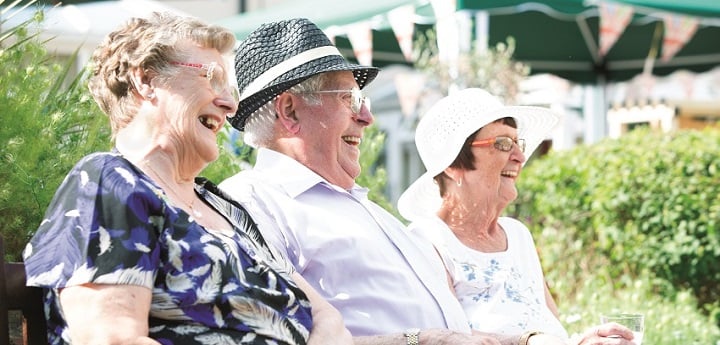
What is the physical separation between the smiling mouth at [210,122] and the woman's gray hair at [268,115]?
720 millimetres

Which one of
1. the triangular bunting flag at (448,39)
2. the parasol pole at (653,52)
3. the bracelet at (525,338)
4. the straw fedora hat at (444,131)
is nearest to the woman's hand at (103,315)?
the bracelet at (525,338)

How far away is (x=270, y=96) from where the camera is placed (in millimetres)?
3299

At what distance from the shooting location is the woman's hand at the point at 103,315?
2072 mm

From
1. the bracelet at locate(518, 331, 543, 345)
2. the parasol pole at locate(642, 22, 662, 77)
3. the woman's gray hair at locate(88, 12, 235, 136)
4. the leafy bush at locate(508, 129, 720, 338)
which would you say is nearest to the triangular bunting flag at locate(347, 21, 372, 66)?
the leafy bush at locate(508, 129, 720, 338)

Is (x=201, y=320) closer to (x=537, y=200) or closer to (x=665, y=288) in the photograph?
(x=665, y=288)

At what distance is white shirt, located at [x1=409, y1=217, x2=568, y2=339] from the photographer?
12.1 feet

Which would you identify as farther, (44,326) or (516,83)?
(516,83)

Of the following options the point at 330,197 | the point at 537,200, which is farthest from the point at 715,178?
the point at 330,197

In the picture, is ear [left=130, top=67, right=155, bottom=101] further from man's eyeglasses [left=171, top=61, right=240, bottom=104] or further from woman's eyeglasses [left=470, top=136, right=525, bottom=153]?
woman's eyeglasses [left=470, top=136, right=525, bottom=153]

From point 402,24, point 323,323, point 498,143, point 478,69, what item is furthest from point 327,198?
point 478,69

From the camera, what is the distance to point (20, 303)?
7.70ft

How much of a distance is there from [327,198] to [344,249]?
21 cm

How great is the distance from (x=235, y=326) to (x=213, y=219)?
363 mm

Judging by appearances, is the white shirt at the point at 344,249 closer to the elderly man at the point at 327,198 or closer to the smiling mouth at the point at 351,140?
the elderly man at the point at 327,198
